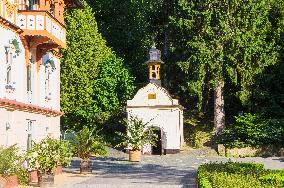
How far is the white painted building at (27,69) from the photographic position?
73.2ft

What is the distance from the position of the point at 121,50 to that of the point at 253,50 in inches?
771

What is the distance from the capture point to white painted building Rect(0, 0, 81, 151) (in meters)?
22.3

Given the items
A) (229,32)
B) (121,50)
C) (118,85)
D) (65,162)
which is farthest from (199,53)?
A: (65,162)

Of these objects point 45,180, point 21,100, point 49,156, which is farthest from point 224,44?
point 45,180

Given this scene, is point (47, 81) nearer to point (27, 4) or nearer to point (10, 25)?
point (27, 4)

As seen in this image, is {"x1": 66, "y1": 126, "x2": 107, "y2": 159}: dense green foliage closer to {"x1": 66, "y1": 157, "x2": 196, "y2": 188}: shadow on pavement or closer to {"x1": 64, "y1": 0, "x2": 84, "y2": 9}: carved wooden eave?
{"x1": 66, "y1": 157, "x2": 196, "y2": 188}: shadow on pavement

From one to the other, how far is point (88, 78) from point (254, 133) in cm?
1650

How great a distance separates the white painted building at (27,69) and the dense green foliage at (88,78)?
18.6 m

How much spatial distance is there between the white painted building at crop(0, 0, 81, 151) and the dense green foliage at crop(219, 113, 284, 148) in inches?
711

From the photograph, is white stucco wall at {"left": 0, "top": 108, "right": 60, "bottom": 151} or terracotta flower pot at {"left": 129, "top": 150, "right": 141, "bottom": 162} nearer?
white stucco wall at {"left": 0, "top": 108, "right": 60, "bottom": 151}

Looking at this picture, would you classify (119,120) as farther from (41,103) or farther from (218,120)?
(41,103)

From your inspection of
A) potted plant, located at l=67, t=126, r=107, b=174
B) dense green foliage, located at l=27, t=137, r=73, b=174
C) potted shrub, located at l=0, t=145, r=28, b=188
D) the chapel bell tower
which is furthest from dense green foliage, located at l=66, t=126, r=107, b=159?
the chapel bell tower

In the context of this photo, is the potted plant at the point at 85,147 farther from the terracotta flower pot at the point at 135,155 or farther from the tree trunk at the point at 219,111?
the tree trunk at the point at 219,111

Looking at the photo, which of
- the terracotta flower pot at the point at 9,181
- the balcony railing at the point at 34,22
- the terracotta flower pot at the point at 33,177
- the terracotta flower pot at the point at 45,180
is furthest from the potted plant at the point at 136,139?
the terracotta flower pot at the point at 9,181
